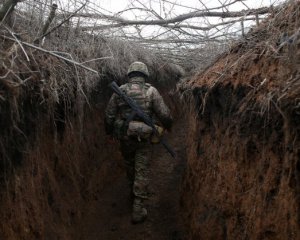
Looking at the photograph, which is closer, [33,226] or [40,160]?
[33,226]

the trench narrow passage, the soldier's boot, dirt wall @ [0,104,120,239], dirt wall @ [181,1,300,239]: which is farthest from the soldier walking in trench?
dirt wall @ [181,1,300,239]

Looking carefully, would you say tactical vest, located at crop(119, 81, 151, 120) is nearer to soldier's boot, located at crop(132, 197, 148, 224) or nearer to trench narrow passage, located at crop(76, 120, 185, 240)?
soldier's boot, located at crop(132, 197, 148, 224)

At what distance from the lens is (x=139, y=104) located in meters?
6.57

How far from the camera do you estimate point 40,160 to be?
4.75 m

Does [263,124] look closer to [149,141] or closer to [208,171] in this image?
[208,171]

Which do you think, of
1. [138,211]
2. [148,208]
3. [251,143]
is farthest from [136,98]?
[251,143]

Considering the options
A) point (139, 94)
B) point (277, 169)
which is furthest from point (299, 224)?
point (139, 94)

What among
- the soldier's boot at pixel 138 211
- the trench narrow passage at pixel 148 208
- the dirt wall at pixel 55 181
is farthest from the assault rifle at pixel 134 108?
the trench narrow passage at pixel 148 208

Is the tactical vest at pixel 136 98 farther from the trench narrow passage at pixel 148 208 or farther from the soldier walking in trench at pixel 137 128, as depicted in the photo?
the trench narrow passage at pixel 148 208

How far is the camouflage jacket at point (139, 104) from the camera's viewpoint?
21.6 ft

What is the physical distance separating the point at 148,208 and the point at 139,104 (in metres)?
1.84

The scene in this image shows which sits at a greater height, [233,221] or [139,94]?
[139,94]

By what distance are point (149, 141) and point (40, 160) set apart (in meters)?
2.21

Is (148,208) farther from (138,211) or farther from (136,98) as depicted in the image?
(136,98)
